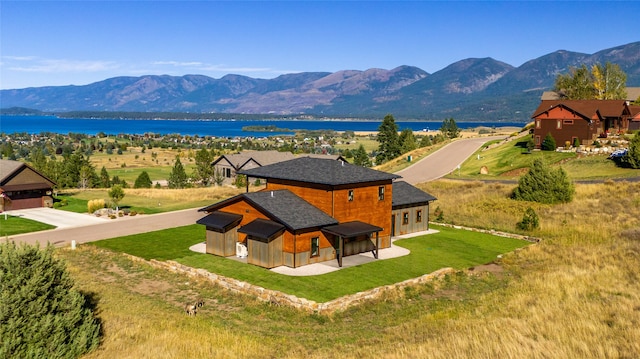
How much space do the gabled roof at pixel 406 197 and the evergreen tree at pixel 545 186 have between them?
1425cm

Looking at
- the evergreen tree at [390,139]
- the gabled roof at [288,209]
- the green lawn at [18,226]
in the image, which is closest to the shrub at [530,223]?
the gabled roof at [288,209]

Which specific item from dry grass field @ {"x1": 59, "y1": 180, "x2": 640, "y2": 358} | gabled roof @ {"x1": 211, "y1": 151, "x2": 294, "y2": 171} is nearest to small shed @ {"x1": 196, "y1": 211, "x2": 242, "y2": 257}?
dry grass field @ {"x1": 59, "y1": 180, "x2": 640, "y2": 358}

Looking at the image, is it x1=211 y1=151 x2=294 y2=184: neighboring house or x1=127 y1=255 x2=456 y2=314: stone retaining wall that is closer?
x1=127 y1=255 x2=456 y2=314: stone retaining wall

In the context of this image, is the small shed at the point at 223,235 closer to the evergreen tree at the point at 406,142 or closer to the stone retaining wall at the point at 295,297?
the stone retaining wall at the point at 295,297

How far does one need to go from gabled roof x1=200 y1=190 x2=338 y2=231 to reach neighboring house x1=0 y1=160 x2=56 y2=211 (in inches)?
1157

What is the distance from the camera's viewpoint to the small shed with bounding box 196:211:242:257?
3366cm

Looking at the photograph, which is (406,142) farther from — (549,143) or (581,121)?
(581,121)

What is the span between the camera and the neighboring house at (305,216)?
102 feet

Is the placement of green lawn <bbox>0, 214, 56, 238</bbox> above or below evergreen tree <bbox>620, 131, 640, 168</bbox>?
below

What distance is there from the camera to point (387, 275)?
97.3ft

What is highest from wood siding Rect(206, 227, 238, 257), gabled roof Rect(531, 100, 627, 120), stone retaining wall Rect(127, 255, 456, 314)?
gabled roof Rect(531, 100, 627, 120)

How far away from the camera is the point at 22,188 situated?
52.5m

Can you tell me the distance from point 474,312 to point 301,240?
1172 cm

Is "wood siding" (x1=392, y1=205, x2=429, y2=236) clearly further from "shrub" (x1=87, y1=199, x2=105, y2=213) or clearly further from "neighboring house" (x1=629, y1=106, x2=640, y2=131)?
"neighboring house" (x1=629, y1=106, x2=640, y2=131)
